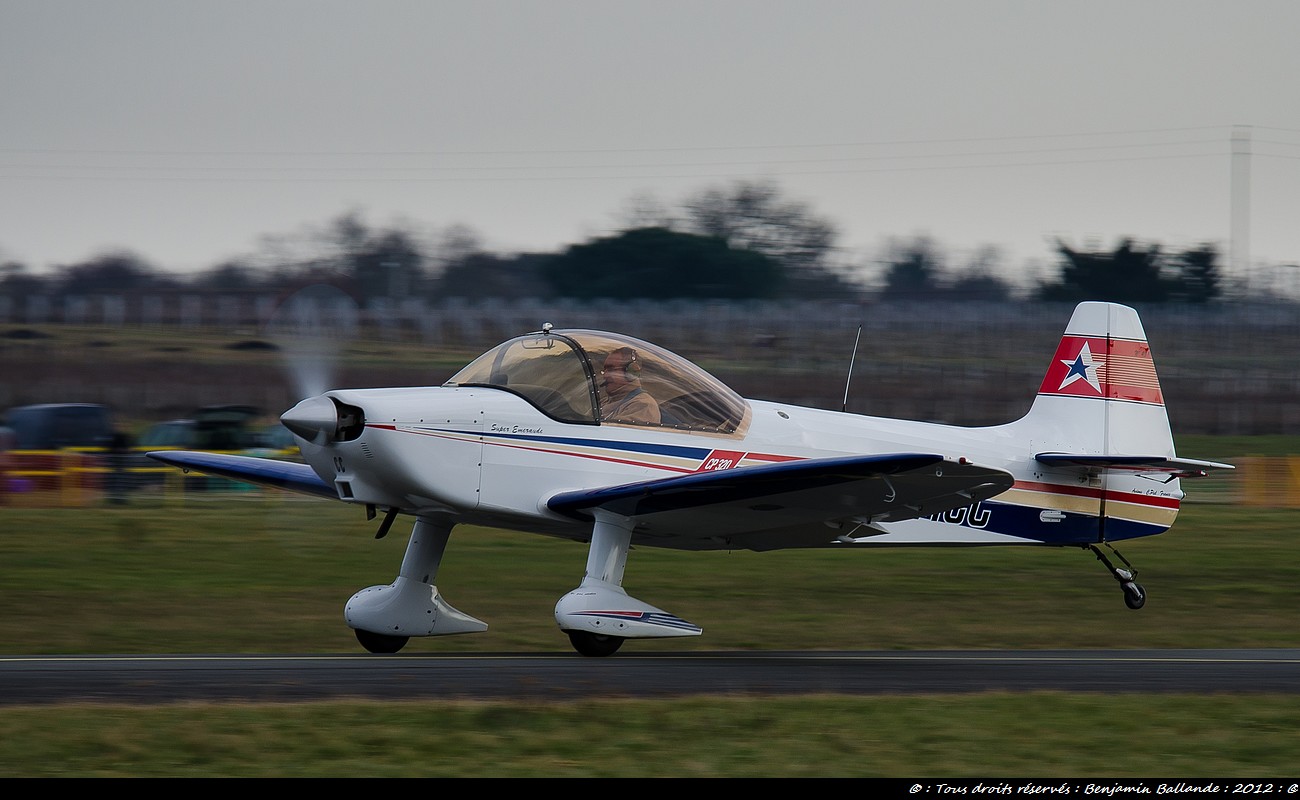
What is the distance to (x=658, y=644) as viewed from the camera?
11695mm

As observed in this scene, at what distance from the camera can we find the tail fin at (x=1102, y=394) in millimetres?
12070

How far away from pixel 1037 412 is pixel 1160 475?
125 cm

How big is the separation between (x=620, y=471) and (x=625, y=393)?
1.93 ft

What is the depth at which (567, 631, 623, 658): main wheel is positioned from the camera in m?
9.50

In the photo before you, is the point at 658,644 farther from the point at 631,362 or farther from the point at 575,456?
the point at 631,362

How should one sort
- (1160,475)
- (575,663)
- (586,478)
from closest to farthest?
(575,663)
(586,478)
(1160,475)

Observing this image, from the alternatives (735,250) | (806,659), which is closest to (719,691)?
(806,659)

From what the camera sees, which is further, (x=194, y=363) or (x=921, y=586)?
(x=194, y=363)

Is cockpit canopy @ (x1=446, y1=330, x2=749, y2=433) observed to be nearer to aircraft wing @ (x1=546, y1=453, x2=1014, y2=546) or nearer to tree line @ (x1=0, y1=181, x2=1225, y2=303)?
aircraft wing @ (x1=546, y1=453, x2=1014, y2=546)

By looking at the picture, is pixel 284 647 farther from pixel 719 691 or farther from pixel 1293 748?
pixel 1293 748

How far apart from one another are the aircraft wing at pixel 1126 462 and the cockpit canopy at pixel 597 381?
3161 mm

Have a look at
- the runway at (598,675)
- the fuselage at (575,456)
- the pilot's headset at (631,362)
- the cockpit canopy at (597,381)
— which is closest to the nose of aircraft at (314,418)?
the fuselage at (575,456)

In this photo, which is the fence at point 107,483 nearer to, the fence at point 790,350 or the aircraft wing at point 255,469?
the fence at point 790,350

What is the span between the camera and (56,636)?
11289 mm
